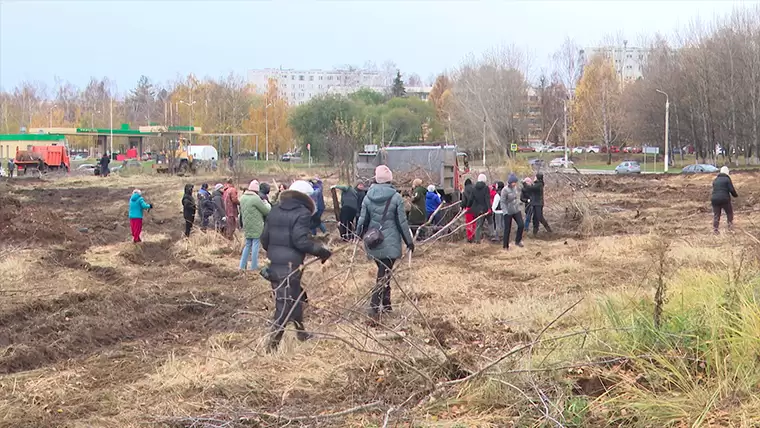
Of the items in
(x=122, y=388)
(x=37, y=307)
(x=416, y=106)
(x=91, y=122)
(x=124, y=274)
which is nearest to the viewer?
(x=122, y=388)

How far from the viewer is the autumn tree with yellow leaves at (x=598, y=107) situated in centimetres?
7056

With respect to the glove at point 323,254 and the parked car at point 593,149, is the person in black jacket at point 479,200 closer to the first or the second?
the glove at point 323,254

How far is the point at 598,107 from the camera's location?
72125mm

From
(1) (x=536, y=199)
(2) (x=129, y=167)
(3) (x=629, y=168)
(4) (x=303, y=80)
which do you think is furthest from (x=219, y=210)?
(4) (x=303, y=80)

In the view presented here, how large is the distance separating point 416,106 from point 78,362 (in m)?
71.1

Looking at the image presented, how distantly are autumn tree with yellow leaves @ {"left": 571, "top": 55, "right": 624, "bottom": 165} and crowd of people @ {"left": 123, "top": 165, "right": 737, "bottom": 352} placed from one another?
182 ft

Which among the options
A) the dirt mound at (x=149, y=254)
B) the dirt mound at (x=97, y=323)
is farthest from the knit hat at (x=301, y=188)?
the dirt mound at (x=149, y=254)

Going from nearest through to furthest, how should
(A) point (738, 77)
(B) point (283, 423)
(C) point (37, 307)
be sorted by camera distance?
(B) point (283, 423), (C) point (37, 307), (A) point (738, 77)

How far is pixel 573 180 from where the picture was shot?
1969cm

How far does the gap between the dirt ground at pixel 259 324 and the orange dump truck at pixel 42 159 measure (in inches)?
1449

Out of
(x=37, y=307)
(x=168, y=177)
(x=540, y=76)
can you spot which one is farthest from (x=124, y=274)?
(x=540, y=76)

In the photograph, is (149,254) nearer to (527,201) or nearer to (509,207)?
(509,207)

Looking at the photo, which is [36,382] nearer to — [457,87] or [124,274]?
[124,274]

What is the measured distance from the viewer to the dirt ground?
5.57 m
